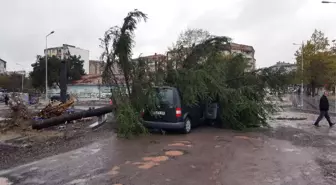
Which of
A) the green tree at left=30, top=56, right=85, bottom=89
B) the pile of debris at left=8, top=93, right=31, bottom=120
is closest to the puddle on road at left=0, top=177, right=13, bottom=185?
the pile of debris at left=8, top=93, right=31, bottom=120

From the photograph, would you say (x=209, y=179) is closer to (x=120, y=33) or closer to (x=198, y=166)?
(x=198, y=166)

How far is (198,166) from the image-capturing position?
6.72 meters

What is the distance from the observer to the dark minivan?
10.8 m

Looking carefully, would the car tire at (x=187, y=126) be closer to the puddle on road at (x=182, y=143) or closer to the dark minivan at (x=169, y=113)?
the dark minivan at (x=169, y=113)

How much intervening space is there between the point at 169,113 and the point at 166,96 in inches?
24.1

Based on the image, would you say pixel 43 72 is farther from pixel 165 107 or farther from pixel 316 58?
pixel 165 107

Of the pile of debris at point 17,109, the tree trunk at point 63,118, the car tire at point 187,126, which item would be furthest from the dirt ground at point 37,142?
the car tire at point 187,126

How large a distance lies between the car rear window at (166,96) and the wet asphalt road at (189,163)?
1.23m

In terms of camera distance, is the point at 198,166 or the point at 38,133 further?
the point at 38,133

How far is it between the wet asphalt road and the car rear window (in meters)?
1.23

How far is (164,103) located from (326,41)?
43.6 m

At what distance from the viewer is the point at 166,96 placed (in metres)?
11.0

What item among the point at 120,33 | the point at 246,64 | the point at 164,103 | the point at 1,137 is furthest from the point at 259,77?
the point at 1,137

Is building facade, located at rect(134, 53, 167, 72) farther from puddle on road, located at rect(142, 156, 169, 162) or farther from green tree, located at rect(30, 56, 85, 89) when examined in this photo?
green tree, located at rect(30, 56, 85, 89)
